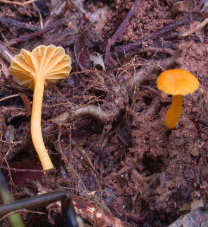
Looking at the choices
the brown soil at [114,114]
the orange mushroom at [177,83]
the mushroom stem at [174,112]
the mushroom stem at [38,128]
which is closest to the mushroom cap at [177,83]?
the orange mushroom at [177,83]

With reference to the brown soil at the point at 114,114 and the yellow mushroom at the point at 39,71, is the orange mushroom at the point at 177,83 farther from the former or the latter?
the yellow mushroom at the point at 39,71

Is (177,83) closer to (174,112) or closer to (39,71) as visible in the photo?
(174,112)

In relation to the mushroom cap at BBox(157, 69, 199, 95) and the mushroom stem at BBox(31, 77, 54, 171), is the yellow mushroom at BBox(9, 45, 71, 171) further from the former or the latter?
the mushroom cap at BBox(157, 69, 199, 95)

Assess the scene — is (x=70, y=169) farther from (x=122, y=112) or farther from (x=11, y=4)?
(x=11, y=4)

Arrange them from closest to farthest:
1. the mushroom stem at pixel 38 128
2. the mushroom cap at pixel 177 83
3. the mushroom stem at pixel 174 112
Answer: the mushroom cap at pixel 177 83 → the mushroom stem at pixel 174 112 → the mushroom stem at pixel 38 128

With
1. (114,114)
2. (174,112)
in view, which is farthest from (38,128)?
(174,112)

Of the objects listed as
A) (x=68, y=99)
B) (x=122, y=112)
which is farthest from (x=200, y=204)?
(x=68, y=99)

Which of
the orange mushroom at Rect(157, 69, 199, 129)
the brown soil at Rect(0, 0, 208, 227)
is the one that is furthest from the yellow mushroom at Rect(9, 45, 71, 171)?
the orange mushroom at Rect(157, 69, 199, 129)
